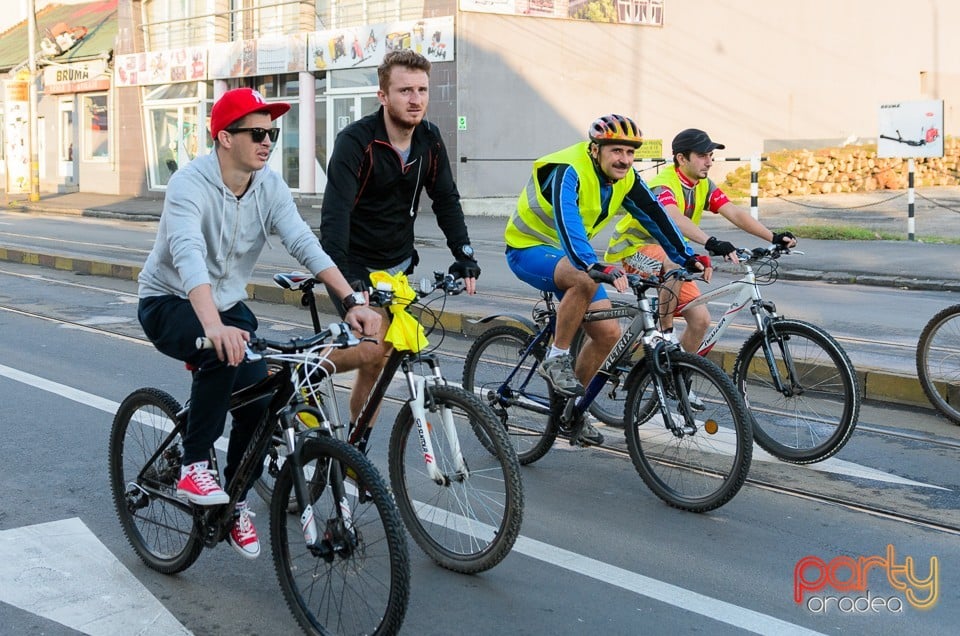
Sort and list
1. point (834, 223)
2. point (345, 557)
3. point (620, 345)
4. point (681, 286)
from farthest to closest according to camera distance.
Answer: point (834, 223) → point (681, 286) → point (620, 345) → point (345, 557)

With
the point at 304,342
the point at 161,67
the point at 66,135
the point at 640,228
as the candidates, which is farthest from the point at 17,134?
the point at 304,342

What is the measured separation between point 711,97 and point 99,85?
1914cm

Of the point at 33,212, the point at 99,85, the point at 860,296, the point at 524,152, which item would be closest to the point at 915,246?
the point at 860,296

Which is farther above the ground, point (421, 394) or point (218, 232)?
point (218, 232)

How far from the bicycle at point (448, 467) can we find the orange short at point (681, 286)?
2430mm

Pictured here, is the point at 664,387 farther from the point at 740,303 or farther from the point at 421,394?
the point at 421,394

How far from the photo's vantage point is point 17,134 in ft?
116

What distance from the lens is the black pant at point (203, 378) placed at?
4.18 m

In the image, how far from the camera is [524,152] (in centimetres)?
2728

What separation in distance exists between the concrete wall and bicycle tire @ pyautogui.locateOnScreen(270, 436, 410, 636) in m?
22.8

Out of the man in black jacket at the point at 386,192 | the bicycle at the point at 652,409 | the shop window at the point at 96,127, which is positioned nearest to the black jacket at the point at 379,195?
the man in black jacket at the point at 386,192

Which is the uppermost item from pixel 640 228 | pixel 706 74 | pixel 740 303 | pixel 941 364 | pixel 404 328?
pixel 706 74

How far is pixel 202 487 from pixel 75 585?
0.71 meters

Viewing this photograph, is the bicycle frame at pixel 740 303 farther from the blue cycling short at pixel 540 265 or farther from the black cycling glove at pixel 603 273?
the black cycling glove at pixel 603 273
